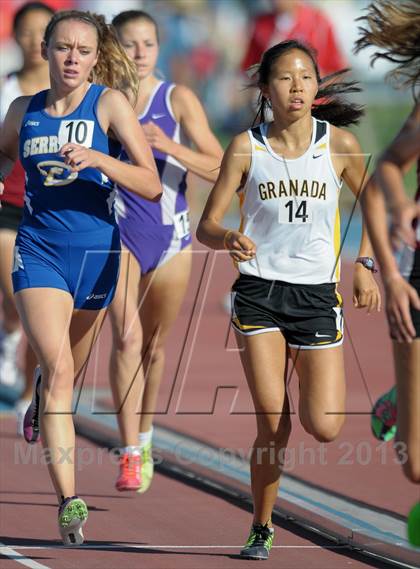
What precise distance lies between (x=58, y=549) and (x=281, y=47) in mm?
2689

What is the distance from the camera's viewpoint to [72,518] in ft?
22.7

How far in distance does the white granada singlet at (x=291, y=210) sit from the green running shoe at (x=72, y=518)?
1.33 metres

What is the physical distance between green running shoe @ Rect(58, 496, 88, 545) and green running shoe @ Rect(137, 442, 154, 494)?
Result: 4.87 ft

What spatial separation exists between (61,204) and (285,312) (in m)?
1.23

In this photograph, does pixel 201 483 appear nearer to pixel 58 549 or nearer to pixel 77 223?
pixel 58 549

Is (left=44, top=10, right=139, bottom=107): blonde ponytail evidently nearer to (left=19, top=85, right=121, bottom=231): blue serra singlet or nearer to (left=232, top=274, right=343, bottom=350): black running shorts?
(left=19, top=85, right=121, bottom=231): blue serra singlet

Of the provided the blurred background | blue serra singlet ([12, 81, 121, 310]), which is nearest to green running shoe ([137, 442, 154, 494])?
blue serra singlet ([12, 81, 121, 310])

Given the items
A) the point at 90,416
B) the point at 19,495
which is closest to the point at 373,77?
the point at 90,416

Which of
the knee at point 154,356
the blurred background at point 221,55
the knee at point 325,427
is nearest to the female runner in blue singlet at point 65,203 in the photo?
the knee at point 325,427

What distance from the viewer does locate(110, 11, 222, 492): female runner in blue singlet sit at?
867 centimetres

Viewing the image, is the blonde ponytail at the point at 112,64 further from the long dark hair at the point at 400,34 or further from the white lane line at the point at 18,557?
the white lane line at the point at 18,557

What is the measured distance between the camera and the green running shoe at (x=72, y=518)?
6.93m

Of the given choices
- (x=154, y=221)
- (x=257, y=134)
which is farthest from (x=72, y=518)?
(x=154, y=221)

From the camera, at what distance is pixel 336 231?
718cm
